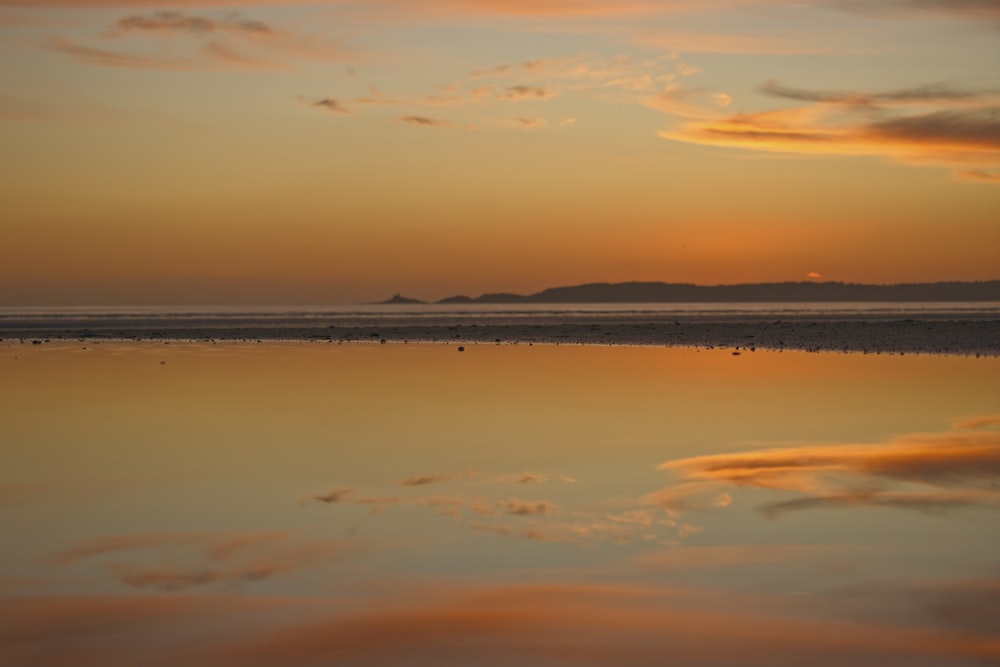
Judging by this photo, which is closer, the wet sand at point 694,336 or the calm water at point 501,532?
the calm water at point 501,532

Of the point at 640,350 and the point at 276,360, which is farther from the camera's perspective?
the point at 640,350

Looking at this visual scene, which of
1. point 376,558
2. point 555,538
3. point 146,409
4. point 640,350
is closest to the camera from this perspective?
point 376,558

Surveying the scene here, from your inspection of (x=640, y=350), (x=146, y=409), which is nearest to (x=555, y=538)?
(x=146, y=409)

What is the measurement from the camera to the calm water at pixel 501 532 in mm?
7082

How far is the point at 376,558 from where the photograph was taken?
9008 mm

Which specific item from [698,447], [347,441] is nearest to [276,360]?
[347,441]

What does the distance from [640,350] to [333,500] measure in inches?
1170

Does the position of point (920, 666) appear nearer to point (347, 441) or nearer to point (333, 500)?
point (333, 500)

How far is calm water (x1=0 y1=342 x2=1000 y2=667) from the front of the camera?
23.2 feet

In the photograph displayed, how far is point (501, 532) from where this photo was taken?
9.83m

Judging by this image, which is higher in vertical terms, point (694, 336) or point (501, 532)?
point (694, 336)

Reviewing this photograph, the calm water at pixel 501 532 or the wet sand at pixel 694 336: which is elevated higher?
the wet sand at pixel 694 336

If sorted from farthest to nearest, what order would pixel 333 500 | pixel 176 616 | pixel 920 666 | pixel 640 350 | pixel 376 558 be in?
pixel 640 350
pixel 333 500
pixel 376 558
pixel 176 616
pixel 920 666

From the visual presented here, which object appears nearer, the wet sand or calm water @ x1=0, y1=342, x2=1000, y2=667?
calm water @ x1=0, y1=342, x2=1000, y2=667
